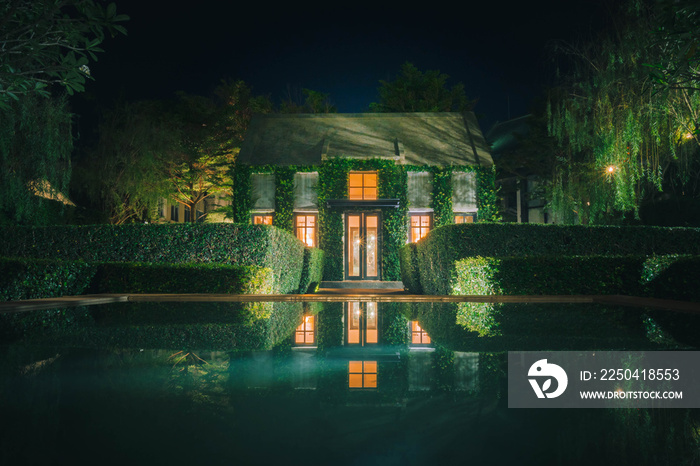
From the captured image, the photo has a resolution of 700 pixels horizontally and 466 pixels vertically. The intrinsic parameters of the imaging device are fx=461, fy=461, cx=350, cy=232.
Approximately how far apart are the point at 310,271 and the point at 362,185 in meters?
5.68

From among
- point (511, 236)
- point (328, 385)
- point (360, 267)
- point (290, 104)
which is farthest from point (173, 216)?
point (328, 385)

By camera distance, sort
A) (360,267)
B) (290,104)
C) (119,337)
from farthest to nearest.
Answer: (290,104), (360,267), (119,337)

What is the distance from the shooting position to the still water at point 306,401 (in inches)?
88.2

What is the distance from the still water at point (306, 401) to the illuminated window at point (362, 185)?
47.3 feet

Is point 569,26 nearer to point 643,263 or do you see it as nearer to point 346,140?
point 643,263

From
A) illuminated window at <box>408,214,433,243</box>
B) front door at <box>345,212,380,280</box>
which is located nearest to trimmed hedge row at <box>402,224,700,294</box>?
front door at <box>345,212,380,280</box>

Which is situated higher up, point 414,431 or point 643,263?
point 643,263

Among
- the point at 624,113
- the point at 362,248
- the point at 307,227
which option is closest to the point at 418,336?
the point at 624,113

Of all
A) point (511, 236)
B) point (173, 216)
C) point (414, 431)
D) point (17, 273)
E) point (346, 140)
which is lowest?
point (414, 431)

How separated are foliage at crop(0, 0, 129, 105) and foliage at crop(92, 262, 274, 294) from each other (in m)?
5.40

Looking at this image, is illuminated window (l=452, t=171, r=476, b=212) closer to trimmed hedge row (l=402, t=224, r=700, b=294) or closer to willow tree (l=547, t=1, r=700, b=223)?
willow tree (l=547, t=1, r=700, b=223)

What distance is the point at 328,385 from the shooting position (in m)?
3.41

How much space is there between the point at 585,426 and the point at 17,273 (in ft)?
36.3

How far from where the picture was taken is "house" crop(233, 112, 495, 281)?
65.5ft
